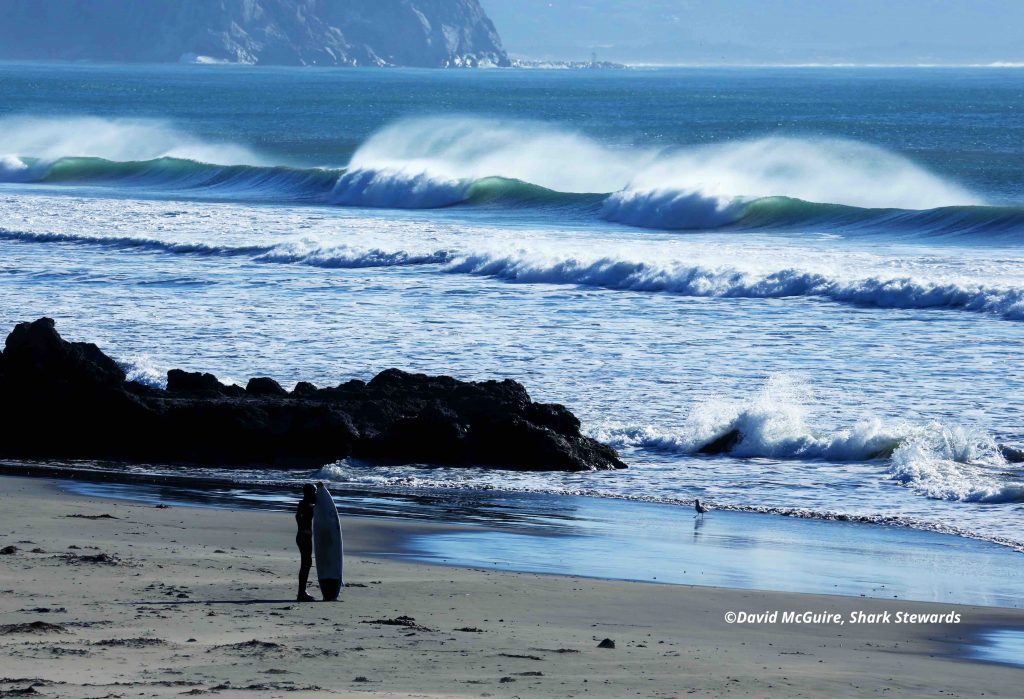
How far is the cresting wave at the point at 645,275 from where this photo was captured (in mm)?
22719

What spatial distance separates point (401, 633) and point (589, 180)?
137 ft

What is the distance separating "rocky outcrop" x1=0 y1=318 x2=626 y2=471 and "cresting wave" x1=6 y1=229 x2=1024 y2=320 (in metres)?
10.2

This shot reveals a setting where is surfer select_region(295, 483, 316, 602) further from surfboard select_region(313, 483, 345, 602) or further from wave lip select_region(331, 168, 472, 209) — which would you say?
wave lip select_region(331, 168, 472, 209)

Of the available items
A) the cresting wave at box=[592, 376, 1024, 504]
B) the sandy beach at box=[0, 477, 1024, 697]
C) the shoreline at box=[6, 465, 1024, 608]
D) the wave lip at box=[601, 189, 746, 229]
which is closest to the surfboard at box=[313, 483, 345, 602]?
the sandy beach at box=[0, 477, 1024, 697]

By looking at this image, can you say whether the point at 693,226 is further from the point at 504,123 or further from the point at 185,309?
the point at 504,123

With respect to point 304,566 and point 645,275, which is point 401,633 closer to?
point 304,566

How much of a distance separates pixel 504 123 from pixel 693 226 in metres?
28.9

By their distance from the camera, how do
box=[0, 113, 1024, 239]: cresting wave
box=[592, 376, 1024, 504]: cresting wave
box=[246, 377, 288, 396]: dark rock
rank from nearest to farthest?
box=[592, 376, 1024, 504]: cresting wave
box=[246, 377, 288, 396]: dark rock
box=[0, 113, 1024, 239]: cresting wave

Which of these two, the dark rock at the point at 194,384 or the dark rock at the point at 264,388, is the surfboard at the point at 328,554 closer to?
the dark rock at the point at 264,388

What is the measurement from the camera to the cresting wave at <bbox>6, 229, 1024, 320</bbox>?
22719 mm

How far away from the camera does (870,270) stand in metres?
25.5

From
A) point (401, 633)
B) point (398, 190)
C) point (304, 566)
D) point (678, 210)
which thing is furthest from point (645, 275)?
point (398, 190)

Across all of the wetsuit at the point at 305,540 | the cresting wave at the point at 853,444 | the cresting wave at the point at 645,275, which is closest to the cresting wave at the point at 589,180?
the cresting wave at the point at 645,275

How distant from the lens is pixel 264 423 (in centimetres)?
1362
